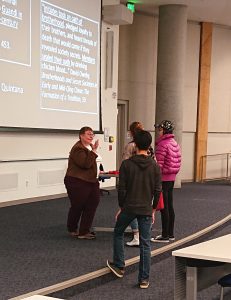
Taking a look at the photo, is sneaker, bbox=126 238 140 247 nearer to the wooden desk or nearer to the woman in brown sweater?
the woman in brown sweater

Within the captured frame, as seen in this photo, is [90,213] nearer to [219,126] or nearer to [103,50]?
[103,50]

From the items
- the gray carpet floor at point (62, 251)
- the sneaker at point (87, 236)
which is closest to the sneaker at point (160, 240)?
the gray carpet floor at point (62, 251)

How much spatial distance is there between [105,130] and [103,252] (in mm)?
5763

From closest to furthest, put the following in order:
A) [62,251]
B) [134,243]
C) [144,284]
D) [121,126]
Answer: [144,284] < [62,251] < [134,243] < [121,126]

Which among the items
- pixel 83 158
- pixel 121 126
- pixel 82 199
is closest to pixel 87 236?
pixel 82 199

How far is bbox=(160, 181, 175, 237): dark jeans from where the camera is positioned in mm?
5766

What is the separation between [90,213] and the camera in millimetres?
5867

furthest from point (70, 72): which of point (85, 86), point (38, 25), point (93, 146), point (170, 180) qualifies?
point (170, 180)

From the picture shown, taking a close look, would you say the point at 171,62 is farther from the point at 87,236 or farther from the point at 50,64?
the point at 87,236

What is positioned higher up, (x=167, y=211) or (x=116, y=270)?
(x=167, y=211)

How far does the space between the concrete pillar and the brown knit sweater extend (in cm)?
643

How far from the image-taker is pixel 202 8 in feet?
40.6

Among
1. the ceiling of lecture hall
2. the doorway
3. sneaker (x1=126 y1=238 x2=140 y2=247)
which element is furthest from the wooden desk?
the ceiling of lecture hall

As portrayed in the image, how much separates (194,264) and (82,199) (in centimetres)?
287
